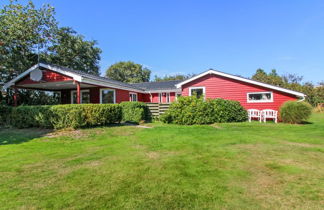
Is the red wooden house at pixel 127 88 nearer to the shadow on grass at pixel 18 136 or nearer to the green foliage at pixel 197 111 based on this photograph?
the green foliage at pixel 197 111

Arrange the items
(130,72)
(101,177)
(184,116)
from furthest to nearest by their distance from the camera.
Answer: (130,72)
(184,116)
(101,177)

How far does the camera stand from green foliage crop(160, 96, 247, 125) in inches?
381

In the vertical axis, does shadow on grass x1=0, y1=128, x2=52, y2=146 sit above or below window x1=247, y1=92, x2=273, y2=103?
below

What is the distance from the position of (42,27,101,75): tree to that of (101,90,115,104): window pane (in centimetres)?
921

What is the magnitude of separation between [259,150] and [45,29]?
21804 mm

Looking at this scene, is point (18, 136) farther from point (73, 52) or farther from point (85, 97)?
point (73, 52)

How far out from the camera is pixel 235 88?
13023 millimetres

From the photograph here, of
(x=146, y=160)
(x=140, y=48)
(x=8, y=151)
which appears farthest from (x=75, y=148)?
(x=140, y=48)

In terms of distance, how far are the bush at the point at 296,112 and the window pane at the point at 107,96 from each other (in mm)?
12315

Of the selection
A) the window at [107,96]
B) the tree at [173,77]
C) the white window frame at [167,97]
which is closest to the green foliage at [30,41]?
the window at [107,96]

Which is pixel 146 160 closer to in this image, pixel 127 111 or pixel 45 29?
pixel 127 111

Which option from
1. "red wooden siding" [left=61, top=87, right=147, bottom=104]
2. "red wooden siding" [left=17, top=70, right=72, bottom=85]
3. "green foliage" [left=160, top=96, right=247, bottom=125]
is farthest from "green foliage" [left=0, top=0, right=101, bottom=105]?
"green foliage" [left=160, top=96, right=247, bottom=125]

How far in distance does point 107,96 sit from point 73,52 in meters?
11.0

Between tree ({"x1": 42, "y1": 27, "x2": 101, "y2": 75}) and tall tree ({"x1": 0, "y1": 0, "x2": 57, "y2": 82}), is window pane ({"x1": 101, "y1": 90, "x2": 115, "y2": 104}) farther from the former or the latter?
tree ({"x1": 42, "y1": 27, "x2": 101, "y2": 75})
